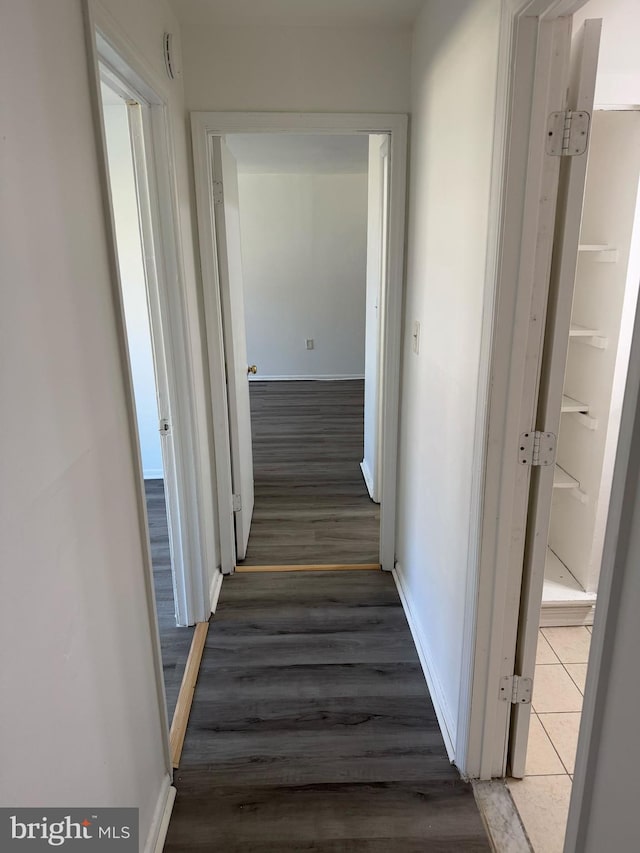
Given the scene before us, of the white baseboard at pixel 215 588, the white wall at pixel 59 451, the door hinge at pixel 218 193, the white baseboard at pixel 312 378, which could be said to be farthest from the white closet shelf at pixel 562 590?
the white baseboard at pixel 312 378

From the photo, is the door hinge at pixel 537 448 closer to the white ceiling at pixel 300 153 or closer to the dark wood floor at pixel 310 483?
the dark wood floor at pixel 310 483

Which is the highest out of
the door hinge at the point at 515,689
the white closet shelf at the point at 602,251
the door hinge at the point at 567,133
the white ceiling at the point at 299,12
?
the white ceiling at the point at 299,12

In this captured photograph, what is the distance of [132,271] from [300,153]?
6.85 ft

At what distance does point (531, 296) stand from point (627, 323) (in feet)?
3.67

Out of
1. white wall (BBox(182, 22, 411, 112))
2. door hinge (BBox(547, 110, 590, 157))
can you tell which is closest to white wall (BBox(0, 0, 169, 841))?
door hinge (BBox(547, 110, 590, 157))

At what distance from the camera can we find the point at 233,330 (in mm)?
2736

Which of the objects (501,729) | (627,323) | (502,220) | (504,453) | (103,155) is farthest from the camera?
(627,323)

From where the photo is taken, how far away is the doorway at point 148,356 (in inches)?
78.9

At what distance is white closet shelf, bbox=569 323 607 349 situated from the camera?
7.61 ft

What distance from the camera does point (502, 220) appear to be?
135 cm

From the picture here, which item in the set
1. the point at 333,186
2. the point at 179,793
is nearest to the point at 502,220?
the point at 179,793

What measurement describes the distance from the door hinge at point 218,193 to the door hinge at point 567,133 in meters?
A: 1.58

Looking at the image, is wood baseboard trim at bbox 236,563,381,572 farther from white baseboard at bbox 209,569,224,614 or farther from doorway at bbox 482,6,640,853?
doorway at bbox 482,6,640,853

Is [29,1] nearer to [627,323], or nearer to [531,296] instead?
[531,296]
